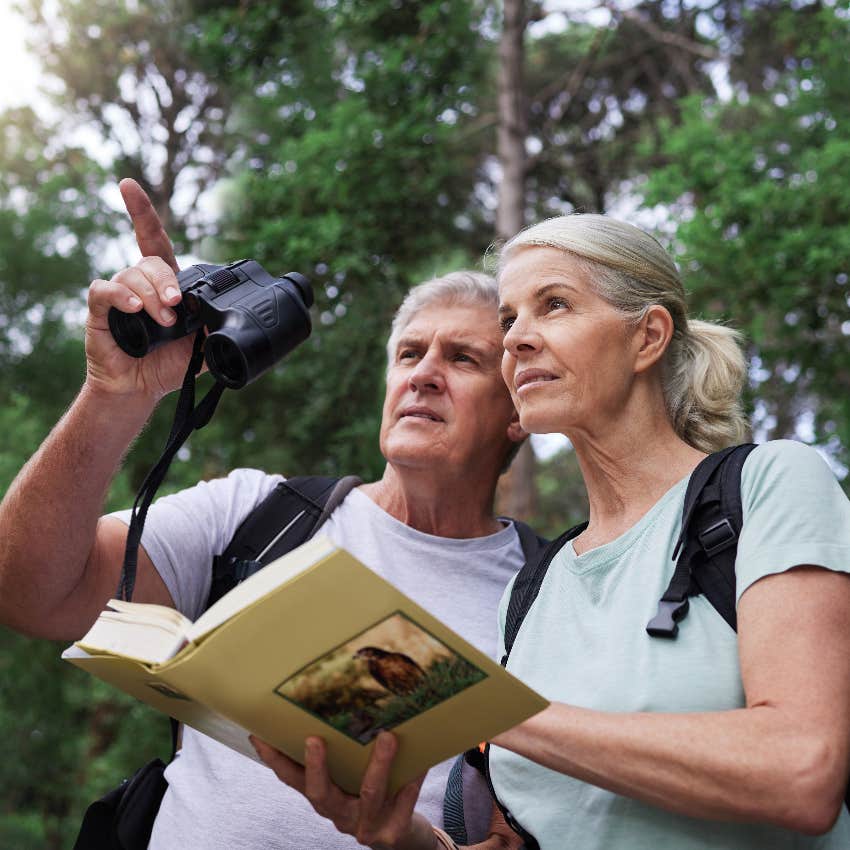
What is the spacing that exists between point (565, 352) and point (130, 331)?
1016mm

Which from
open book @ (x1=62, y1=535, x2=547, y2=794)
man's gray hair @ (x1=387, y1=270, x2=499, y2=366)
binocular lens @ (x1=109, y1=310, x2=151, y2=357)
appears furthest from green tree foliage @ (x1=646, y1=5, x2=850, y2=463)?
open book @ (x1=62, y1=535, x2=547, y2=794)

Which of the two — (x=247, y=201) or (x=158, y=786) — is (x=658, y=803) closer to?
(x=158, y=786)

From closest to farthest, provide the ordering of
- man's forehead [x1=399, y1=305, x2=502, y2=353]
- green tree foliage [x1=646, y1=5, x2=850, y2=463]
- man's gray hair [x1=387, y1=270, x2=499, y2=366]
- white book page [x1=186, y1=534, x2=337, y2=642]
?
white book page [x1=186, y1=534, x2=337, y2=642] < man's forehead [x1=399, y1=305, x2=502, y2=353] < man's gray hair [x1=387, y1=270, x2=499, y2=366] < green tree foliage [x1=646, y1=5, x2=850, y2=463]

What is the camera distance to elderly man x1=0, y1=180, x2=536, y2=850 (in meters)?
2.42

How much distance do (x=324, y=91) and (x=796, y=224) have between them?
3.83 m

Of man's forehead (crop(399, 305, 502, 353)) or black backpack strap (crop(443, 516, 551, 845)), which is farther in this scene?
man's forehead (crop(399, 305, 502, 353))

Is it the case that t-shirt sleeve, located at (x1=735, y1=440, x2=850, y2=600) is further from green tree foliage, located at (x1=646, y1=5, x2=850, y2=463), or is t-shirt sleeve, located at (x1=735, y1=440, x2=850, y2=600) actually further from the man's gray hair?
green tree foliage, located at (x1=646, y1=5, x2=850, y2=463)

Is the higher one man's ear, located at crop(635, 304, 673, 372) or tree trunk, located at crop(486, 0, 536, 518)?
tree trunk, located at crop(486, 0, 536, 518)

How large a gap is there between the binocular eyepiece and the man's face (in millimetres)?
909

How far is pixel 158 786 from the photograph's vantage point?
2643 mm

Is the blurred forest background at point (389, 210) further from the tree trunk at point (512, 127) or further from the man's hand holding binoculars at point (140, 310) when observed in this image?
the man's hand holding binoculars at point (140, 310)

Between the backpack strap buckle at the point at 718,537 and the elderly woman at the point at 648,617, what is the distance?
1.3 inches

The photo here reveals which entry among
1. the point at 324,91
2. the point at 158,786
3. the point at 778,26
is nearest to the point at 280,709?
the point at 158,786

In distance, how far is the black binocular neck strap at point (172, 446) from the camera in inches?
79.2
